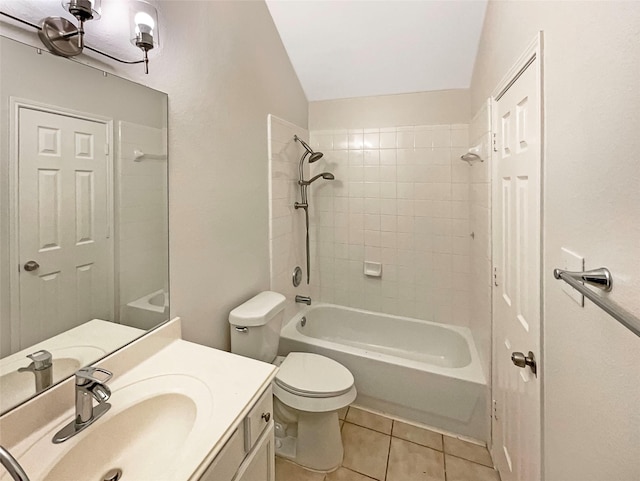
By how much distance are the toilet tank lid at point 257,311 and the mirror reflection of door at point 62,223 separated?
0.62 meters

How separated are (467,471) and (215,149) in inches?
85.3

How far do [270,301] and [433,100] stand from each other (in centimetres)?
201

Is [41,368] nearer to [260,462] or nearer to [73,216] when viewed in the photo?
[73,216]

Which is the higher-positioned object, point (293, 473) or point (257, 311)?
point (257, 311)

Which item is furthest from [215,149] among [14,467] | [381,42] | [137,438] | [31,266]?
[381,42]

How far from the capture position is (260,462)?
983mm

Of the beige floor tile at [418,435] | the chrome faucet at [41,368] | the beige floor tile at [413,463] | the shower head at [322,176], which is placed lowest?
the beige floor tile at [413,463]

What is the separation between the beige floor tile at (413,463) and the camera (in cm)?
153

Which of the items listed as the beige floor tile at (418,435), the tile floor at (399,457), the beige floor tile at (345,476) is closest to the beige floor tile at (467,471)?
the tile floor at (399,457)

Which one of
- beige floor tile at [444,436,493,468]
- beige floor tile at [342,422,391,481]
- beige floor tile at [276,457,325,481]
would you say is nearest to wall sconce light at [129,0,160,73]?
beige floor tile at [276,457,325,481]

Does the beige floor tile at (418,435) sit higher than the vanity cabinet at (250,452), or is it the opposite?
the vanity cabinet at (250,452)

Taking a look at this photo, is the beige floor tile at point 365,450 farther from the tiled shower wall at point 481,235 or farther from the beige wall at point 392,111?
the beige wall at point 392,111

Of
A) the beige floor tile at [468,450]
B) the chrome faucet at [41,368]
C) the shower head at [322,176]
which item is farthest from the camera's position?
the shower head at [322,176]

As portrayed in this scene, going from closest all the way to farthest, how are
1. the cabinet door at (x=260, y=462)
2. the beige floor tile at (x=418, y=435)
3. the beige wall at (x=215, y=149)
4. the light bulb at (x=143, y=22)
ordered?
the cabinet door at (x=260, y=462) < the light bulb at (x=143, y=22) < the beige wall at (x=215, y=149) < the beige floor tile at (x=418, y=435)
